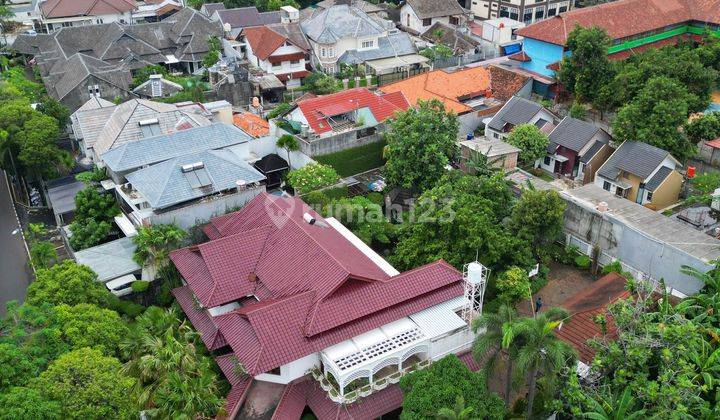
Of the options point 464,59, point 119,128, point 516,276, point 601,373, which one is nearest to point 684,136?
point 516,276

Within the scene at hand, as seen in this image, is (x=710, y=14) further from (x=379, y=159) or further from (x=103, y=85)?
(x=103, y=85)

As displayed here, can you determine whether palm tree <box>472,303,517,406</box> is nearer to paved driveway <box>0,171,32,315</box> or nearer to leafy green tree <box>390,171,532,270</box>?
leafy green tree <box>390,171,532,270</box>

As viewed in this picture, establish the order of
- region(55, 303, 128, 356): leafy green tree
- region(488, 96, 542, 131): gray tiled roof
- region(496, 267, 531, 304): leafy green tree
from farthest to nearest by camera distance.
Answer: region(488, 96, 542, 131): gray tiled roof
region(496, 267, 531, 304): leafy green tree
region(55, 303, 128, 356): leafy green tree

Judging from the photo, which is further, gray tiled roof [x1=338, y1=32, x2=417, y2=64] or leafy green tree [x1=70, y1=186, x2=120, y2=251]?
gray tiled roof [x1=338, y1=32, x2=417, y2=64]

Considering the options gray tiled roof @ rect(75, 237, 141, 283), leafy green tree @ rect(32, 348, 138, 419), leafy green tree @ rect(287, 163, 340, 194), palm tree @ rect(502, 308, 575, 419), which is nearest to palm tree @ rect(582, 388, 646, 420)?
palm tree @ rect(502, 308, 575, 419)

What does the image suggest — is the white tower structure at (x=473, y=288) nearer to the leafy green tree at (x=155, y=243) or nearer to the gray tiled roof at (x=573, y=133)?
the leafy green tree at (x=155, y=243)

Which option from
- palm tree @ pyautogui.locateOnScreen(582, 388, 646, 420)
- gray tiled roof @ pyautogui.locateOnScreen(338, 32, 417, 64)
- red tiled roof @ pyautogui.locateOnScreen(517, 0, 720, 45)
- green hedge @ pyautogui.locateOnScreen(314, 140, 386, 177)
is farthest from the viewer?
gray tiled roof @ pyautogui.locateOnScreen(338, 32, 417, 64)

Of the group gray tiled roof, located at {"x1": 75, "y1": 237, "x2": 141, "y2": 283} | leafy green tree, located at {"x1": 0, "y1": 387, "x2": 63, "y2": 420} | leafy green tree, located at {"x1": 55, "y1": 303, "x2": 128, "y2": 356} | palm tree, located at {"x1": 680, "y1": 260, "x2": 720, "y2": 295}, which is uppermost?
leafy green tree, located at {"x1": 0, "y1": 387, "x2": 63, "y2": 420}

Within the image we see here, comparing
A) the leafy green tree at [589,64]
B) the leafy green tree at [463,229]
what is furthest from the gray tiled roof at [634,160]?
the leafy green tree at [463,229]
